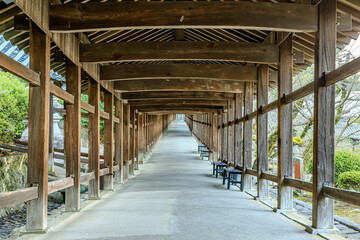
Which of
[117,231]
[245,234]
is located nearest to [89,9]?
[117,231]

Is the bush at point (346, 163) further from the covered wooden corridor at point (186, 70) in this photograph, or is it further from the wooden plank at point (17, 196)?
the wooden plank at point (17, 196)

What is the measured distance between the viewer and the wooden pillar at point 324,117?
5.05 meters

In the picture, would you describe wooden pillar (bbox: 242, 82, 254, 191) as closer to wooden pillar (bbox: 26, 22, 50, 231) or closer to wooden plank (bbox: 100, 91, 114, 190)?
wooden plank (bbox: 100, 91, 114, 190)

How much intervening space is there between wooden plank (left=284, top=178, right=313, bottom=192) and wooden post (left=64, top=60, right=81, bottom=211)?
3864 millimetres

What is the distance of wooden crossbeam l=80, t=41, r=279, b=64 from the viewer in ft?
21.9

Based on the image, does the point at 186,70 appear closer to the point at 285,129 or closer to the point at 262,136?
the point at 262,136

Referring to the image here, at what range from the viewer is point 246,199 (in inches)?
333

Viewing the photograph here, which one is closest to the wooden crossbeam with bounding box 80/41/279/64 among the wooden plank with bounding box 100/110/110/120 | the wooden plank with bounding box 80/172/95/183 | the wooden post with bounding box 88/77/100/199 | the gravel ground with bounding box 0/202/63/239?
the wooden post with bounding box 88/77/100/199

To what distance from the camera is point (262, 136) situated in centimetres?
830

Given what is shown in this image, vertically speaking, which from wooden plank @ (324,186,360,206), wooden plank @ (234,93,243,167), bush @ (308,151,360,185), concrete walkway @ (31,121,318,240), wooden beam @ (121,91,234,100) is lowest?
concrete walkway @ (31,121,318,240)

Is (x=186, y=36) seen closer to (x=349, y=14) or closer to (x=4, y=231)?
(x=349, y=14)

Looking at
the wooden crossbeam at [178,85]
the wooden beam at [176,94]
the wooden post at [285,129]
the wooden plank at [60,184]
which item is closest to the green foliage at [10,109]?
the wooden beam at [176,94]

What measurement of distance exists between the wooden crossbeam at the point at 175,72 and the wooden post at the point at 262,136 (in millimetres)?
297

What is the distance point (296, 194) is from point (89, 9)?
10.5 meters
